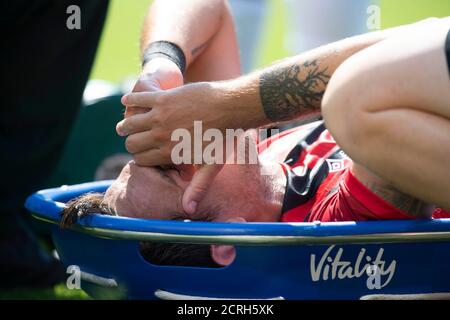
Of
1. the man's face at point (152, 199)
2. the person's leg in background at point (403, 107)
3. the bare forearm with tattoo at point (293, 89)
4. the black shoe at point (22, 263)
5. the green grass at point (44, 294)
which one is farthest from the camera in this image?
the black shoe at point (22, 263)

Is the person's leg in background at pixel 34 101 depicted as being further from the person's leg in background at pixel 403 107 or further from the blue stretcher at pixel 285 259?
the person's leg in background at pixel 403 107

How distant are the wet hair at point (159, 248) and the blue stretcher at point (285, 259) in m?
0.03

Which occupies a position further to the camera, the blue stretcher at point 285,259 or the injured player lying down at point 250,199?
the injured player lying down at point 250,199

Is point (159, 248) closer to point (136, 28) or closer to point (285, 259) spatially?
point (285, 259)

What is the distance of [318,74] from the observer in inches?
72.2

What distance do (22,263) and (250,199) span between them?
1.14 metres

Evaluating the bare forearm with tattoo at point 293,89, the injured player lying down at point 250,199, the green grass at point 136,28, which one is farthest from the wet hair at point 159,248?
the green grass at point 136,28

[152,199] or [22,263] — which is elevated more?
[152,199]

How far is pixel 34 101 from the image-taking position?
292cm

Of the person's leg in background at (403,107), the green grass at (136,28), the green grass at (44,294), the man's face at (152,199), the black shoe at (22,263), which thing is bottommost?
the green grass at (44,294)

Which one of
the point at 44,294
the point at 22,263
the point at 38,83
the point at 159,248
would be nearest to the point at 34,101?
the point at 38,83

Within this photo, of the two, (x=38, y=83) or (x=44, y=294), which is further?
(x=38, y=83)

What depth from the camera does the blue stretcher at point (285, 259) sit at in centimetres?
173

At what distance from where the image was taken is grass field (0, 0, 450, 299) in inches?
250
